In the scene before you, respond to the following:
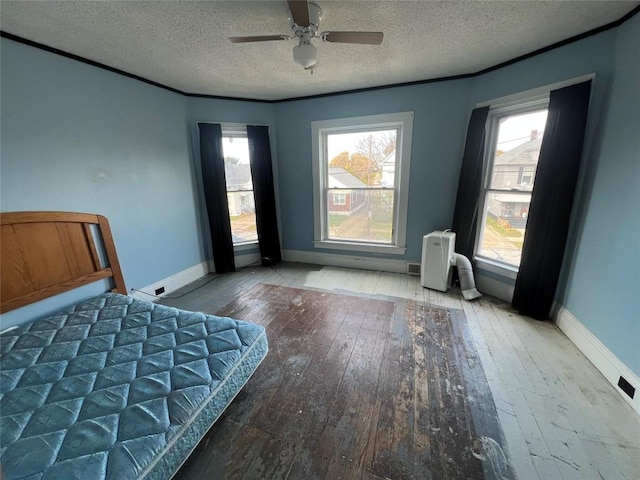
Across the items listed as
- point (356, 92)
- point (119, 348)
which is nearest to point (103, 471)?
point (119, 348)

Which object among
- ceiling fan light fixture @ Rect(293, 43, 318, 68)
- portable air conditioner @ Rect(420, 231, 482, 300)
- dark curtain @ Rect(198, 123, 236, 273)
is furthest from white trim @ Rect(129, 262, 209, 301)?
portable air conditioner @ Rect(420, 231, 482, 300)

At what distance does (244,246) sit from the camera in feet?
12.8

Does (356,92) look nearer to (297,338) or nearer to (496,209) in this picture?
(496,209)

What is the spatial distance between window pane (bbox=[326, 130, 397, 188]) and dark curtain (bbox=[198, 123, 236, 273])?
1.56 metres

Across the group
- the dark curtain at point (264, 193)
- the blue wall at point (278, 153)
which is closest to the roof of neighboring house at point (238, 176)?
the dark curtain at point (264, 193)

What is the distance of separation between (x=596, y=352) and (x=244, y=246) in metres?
3.92

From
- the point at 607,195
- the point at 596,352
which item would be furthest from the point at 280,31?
the point at 596,352

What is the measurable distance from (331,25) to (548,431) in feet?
9.64

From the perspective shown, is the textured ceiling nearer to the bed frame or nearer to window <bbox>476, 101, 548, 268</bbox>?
window <bbox>476, 101, 548, 268</bbox>

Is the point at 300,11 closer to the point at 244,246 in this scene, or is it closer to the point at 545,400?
the point at 545,400

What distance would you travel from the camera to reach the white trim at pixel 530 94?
1972mm

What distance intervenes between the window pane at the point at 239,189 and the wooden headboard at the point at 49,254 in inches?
63.4

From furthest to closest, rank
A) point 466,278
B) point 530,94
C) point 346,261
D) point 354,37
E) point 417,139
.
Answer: point 346,261
point 417,139
point 466,278
point 530,94
point 354,37

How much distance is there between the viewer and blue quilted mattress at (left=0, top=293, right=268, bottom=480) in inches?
37.3
